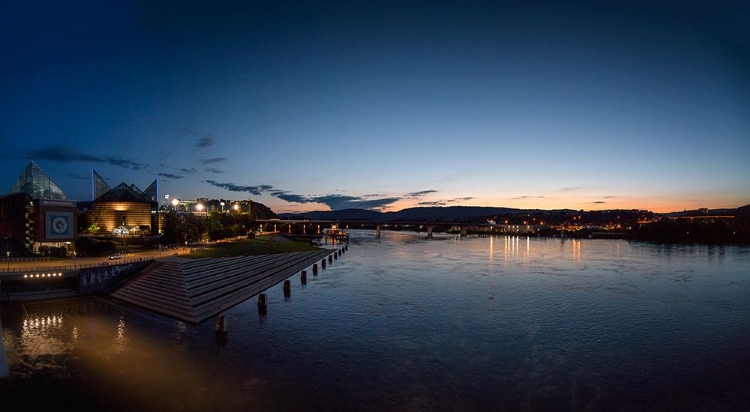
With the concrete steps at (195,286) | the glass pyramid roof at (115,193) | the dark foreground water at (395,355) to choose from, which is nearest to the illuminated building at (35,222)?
the glass pyramid roof at (115,193)

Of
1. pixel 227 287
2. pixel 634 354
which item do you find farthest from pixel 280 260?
pixel 634 354

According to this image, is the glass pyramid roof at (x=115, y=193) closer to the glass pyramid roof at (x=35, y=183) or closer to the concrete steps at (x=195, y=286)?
the glass pyramid roof at (x=35, y=183)

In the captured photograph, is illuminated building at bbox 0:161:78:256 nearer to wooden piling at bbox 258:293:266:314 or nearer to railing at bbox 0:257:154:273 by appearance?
railing at bbox 0:257:154:273

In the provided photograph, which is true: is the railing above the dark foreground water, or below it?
above

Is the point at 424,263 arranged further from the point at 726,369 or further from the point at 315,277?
the point at 726,369

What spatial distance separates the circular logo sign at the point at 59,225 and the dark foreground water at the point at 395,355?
24.2 meters

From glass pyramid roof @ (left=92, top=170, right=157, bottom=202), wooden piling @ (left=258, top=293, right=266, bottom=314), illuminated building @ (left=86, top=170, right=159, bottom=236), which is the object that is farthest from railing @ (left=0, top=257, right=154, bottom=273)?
glass pyramid roof @ (left=92, top=170, right=157, bottom=202)

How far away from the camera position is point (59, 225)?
165 feet

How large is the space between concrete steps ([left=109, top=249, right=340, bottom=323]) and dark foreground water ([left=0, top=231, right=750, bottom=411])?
5.03 feet

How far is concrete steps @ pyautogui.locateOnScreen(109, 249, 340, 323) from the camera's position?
96.7 feet

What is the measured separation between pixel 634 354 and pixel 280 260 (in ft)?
151

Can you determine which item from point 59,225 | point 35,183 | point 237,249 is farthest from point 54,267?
point 35,183

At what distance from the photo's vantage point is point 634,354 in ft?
75.2

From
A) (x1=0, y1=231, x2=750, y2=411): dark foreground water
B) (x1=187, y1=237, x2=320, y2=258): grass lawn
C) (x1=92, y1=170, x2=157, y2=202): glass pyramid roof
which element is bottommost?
(x1=0, y1=231, x2=750, y2=411): dark foreground water
